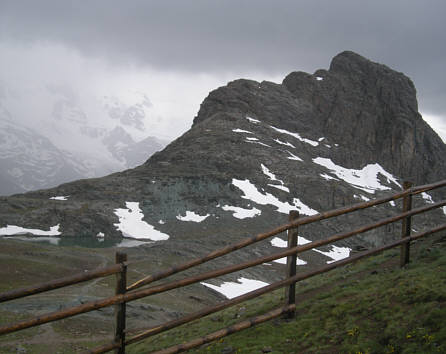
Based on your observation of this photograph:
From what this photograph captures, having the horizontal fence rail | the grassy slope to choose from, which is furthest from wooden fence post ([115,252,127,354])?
the grassy slope

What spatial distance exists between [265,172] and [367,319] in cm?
9702

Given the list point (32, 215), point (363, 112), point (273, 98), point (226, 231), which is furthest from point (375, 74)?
point (32, 215)

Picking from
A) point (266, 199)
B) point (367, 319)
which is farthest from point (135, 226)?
point (367, 319)

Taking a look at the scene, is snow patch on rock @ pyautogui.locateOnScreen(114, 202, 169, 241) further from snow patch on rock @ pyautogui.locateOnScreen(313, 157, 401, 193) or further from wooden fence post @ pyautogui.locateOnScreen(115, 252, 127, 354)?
wooden fence post @ pyautogui.locateOnScreen(115, 252, 127, 354)

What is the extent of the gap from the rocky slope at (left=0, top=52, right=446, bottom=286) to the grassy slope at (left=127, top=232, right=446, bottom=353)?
42.0 meters

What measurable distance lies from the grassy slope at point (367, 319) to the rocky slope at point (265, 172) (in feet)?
138

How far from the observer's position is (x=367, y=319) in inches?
363

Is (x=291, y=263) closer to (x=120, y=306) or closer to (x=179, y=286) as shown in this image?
(x=179, y=286)

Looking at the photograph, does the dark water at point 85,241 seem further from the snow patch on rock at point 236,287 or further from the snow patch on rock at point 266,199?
the snow patch on rock at point 266,199

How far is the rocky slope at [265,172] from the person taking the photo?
253 feet

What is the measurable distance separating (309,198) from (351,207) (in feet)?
300

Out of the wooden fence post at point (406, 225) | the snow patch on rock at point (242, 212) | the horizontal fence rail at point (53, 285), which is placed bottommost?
the snow patch on rock at point (242, 212)

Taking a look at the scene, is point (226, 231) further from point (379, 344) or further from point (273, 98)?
point (273, 98)

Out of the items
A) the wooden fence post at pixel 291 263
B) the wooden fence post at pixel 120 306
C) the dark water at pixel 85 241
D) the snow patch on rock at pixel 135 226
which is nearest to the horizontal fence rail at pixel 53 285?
the wooden fence post at pixel 120 306
